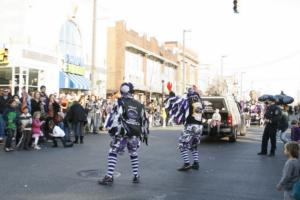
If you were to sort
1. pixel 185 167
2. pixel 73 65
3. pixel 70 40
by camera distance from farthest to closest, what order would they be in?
pixel 70 40
pixel 73 65
pixel 185 167

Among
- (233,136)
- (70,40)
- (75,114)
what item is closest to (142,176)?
(75,114)

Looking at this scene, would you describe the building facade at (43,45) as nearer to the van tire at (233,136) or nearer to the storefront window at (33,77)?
the storefront window at (33,77)

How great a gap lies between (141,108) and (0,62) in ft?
62.8

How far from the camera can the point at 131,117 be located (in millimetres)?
8555

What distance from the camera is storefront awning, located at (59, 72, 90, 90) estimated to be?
98.3 ft

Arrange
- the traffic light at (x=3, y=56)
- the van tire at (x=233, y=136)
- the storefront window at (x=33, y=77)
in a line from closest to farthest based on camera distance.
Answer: the van tire at (x=233, y=136)
the traffic light at (x=3, y=56)
the storefront window at (x=33, y=77)

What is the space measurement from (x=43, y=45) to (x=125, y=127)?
70.0 feet

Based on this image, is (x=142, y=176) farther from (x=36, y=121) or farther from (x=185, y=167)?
(x=36, y=121)

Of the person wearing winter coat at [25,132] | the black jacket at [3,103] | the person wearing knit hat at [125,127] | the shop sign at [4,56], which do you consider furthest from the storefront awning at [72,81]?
the person wearing knit hat at [125,127]

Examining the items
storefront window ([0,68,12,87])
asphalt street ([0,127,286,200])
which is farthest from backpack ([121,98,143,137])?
storefront window ([0,68,12,87])

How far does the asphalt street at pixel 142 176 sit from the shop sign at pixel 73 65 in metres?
17.2

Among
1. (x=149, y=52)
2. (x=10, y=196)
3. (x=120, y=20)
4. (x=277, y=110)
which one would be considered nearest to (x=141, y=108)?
(x=10, y=196)

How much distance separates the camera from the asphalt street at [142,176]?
757cm

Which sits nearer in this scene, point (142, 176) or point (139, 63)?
point (142, 176)
